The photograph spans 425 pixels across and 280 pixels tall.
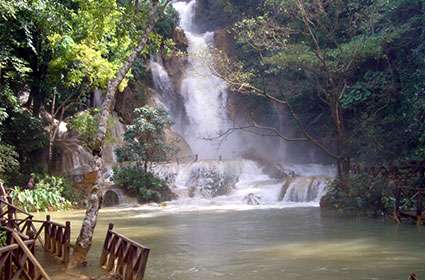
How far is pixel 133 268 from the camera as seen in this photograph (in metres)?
7.95

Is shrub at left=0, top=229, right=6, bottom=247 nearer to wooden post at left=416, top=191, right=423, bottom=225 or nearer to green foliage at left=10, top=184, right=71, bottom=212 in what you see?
green foliage at left=10, top=184, right=71, bottom=212

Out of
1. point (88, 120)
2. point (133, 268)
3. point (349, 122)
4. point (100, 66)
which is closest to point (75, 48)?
point (100, 66)

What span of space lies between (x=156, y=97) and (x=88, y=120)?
10.3 meters

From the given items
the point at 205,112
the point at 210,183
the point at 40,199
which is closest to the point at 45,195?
the point at 40,199

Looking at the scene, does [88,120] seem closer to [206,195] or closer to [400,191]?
[206,195]

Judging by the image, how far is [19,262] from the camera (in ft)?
24.5

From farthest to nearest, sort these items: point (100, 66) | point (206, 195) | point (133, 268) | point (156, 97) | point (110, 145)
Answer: point (156, 97) → point (110, 145) → point (206, 195) → point (100, 66) → point (133, 268)

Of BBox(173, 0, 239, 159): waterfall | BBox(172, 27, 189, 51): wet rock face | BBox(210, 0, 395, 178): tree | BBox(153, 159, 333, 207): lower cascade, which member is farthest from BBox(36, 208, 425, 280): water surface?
BBox(172, 27, 189, 51): wet rock face

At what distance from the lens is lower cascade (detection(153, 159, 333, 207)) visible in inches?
926

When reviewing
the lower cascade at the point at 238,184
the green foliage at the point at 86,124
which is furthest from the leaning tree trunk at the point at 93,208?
the green foliage at the point at 86,124

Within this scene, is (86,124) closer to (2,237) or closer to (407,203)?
(407,203)

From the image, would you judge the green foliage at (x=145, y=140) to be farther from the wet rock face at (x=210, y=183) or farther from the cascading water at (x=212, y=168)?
the wet rock face at (x=210, y=183)

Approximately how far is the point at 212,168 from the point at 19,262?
791 inches

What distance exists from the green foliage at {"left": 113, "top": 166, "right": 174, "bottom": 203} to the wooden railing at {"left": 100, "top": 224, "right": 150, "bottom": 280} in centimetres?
1502
